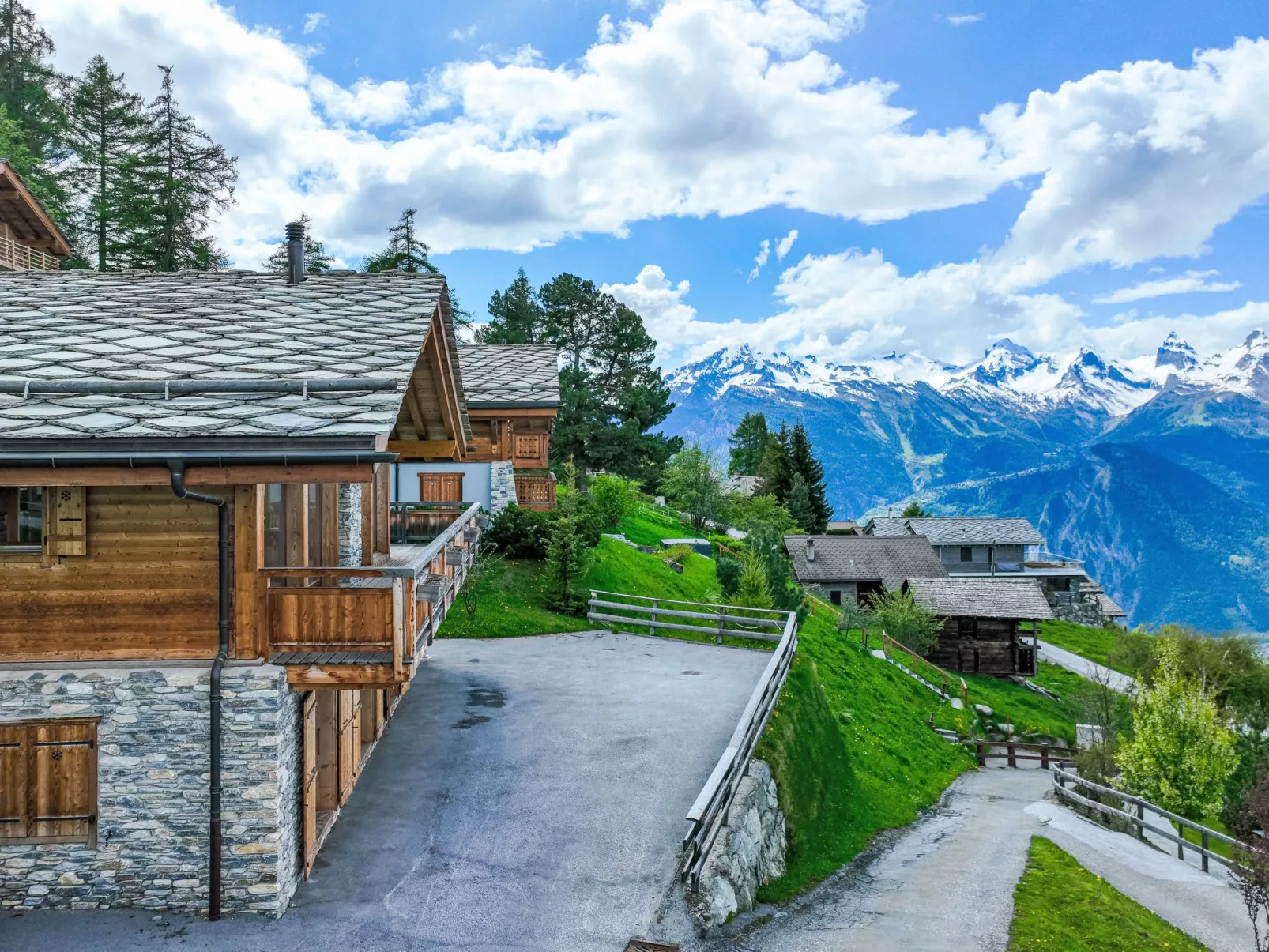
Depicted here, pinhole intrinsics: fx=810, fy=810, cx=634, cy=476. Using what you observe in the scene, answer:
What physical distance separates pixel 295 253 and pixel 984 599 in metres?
44.2

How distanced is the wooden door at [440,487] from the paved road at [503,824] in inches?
286

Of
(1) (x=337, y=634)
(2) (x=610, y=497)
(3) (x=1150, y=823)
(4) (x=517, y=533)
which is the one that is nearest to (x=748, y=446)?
(2) (x=610, y=497)

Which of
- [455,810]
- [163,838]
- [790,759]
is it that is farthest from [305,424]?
[790,759]

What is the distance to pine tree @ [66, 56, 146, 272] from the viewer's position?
1800 inches

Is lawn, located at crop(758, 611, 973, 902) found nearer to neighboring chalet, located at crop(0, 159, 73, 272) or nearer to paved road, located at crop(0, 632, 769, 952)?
paved road, located at crop(0, 632, 769, 952)

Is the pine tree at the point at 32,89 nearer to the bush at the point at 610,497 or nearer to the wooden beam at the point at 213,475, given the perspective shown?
the bush at the point at 610,497

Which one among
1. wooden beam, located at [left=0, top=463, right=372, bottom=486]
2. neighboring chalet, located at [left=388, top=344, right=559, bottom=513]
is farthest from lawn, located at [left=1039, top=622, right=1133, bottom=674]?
wooden beam, located at [left=0, top=463, right=372, bottom=486]

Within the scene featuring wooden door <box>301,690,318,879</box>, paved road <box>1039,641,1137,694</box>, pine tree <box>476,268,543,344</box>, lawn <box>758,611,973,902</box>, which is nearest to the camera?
wooden door <box>301,690,318,879</box>

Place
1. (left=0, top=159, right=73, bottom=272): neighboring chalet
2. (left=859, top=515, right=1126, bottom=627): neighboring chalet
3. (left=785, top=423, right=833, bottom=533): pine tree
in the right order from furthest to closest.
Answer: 1. (left=785, top=423, right=833, bottom=533): pine tree
2. (left=859, top=515, right=1126, bottom=627): neighboring chalet
3. (left=0, top=159, right=73, bottom=272): neighboring chalet

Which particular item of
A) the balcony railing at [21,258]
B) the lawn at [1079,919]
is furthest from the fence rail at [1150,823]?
the balcony railing at [21,258]

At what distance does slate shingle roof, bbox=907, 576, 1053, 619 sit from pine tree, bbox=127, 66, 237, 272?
45.5 m

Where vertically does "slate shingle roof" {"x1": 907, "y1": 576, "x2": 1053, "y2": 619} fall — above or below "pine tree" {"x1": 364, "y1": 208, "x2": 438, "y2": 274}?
below

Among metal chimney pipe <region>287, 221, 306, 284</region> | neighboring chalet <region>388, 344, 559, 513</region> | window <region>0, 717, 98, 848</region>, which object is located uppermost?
metal chimney pipe <region>287, 221, 306, 284</region>

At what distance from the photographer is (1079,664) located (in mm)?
51812
